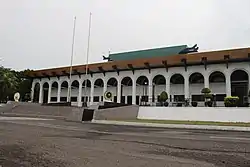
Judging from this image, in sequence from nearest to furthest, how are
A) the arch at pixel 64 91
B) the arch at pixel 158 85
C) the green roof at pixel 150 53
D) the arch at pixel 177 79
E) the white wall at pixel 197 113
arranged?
the white wall at pixel 197 113 < the arch at pixel 177 79 < the arch at pixel 158 85 < the green roof at pixel 150 53 < the arch at pixel 64 91

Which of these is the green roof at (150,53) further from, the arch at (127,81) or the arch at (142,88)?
the arch at (142,88)

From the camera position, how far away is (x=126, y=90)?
43.7 meters

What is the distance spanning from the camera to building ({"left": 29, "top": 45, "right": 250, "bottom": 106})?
3353 cm

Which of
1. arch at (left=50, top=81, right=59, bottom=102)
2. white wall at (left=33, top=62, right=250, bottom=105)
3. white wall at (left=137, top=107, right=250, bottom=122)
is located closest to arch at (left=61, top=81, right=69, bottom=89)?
arch at (left=50, top=81, right=59, bottom=102)

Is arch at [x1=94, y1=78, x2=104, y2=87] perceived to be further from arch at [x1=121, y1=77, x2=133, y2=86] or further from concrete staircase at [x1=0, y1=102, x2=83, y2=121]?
concrete staircase at [x1=0, y1=102, x2=83, y2=121]

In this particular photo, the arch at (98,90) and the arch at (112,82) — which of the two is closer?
the arch at (112,82)

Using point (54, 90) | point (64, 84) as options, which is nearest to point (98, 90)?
point (64, 84)

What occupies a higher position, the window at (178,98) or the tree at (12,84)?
the tree at (12,84)

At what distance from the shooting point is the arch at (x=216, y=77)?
36094 millimetres

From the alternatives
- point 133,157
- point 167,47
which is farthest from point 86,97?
point 133,157

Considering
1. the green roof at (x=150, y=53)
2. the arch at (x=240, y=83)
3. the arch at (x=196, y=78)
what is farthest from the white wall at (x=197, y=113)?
the green roof at (x=150, y=53)

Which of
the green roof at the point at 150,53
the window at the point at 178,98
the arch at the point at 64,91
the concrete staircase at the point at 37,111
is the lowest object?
the concrete staircase at the point at 37,111

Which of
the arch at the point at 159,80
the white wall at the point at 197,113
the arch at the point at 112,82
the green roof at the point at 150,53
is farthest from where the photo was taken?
the green roof at the point at 150,53

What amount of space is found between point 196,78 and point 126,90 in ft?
39.9
